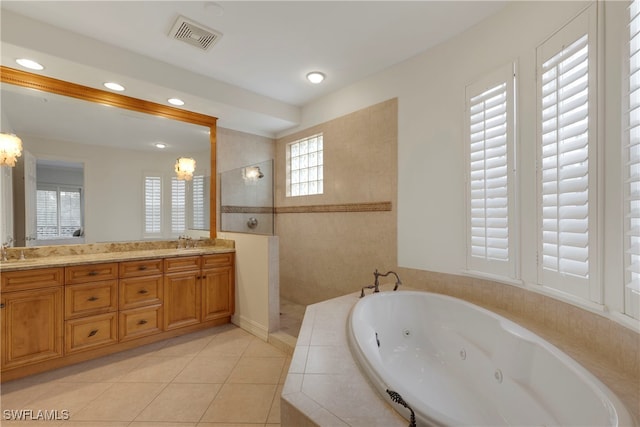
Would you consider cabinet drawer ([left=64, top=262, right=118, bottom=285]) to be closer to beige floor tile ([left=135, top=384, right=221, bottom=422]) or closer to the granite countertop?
the granite countertop

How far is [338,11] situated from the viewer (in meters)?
1.95

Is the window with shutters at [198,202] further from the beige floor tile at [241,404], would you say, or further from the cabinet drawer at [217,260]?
the beige floor tile at [241,404]

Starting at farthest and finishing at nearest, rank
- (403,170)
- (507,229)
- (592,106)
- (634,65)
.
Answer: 1. (403,170)
2. (507,229)
3. (592,106)
4. (634,65)

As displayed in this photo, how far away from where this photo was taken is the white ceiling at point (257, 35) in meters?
1.90

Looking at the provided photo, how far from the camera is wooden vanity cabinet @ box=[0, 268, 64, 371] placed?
6.37 feet

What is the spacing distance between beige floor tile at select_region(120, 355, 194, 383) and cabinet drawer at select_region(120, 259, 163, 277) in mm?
718

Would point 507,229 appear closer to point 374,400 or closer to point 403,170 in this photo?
point 403,170

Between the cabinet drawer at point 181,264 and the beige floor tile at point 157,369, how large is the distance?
2.50 ft

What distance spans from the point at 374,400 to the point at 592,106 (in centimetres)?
165

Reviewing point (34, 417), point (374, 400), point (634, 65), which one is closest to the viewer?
point (374, 400)

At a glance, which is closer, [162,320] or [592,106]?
[592,106]

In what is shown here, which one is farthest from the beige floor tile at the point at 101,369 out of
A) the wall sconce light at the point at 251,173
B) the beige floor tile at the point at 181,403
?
the wall sconce light at the point at 251,173

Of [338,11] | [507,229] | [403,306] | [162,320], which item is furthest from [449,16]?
[162,320]

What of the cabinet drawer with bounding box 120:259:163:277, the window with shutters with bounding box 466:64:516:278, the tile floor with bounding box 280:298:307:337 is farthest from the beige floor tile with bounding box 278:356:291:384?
the window with shutters with bounding box 466:64:516:278
